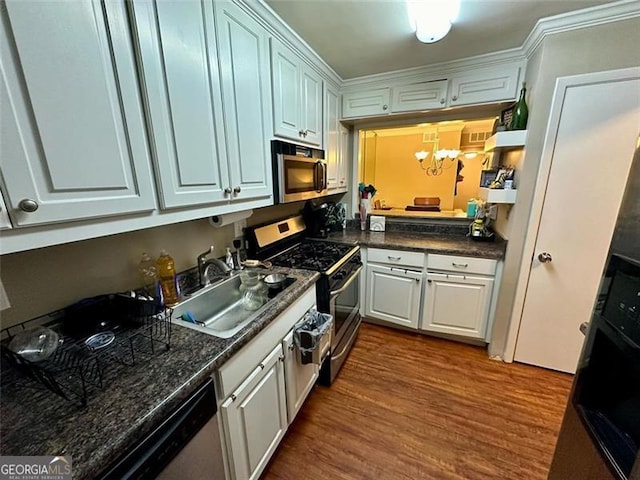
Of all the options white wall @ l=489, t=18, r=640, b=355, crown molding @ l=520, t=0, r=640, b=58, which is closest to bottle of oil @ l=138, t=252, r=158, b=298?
white wall @ l=489, t=18, r=640, b=355

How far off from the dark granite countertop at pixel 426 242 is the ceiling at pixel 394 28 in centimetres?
146

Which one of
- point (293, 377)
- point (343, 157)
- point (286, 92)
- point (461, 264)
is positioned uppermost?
point (286, 92)

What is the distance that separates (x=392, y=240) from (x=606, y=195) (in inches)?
56.5

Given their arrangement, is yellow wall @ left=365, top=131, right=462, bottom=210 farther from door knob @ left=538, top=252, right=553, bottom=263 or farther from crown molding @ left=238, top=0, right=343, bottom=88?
door knob @ left=538, top=252, right=553, bottom=263

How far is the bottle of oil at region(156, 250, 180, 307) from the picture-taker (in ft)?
4.06

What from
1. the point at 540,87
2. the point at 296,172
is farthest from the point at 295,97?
the point at 540,87

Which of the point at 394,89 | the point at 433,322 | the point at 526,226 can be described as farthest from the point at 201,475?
the point at 394,89

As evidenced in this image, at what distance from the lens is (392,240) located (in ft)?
8.19

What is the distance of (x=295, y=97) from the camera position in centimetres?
174

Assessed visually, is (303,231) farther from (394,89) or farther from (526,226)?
(526,226)

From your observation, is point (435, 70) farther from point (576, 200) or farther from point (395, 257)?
point (395, 257)

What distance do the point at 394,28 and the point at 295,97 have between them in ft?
2.37

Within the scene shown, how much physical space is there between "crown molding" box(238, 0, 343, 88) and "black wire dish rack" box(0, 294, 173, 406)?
4.77ft

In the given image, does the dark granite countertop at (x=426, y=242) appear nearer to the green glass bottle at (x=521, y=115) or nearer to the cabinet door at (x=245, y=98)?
the green glass bottle at (x=521, y=115)
